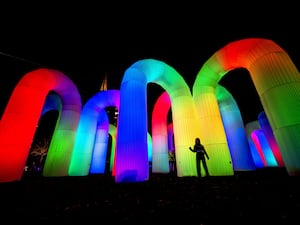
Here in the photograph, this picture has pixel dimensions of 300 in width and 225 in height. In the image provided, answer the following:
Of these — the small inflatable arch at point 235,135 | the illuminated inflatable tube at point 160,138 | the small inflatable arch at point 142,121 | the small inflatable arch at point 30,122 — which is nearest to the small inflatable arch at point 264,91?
the small inflatable arch at point 142,121

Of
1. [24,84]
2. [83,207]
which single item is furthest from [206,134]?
[24,84]

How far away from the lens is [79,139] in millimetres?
8156

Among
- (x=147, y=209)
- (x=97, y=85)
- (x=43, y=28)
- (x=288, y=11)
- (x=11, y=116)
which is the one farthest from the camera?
(x=97, y=85)

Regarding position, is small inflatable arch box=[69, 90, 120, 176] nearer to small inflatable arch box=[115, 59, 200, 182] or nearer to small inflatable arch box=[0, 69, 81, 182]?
small inflatable arch box=[0, 69, 81, 182]

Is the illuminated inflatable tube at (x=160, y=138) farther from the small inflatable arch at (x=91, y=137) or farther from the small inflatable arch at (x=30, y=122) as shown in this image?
the small inflatable arch at (x=30, y=122)

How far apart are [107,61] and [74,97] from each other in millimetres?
3710

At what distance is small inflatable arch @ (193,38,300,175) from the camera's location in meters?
3.98

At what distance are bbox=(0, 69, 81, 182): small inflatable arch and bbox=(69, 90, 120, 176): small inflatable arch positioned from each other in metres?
0.56

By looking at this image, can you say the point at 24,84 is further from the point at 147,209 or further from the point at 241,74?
the point at 241,74

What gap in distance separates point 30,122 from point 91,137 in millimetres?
3307

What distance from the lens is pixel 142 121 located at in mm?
5195

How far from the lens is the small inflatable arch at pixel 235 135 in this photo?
25.0 ft

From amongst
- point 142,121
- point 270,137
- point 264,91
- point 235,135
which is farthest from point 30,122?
point 270,137

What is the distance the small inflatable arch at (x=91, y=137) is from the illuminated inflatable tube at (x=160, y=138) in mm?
3090
